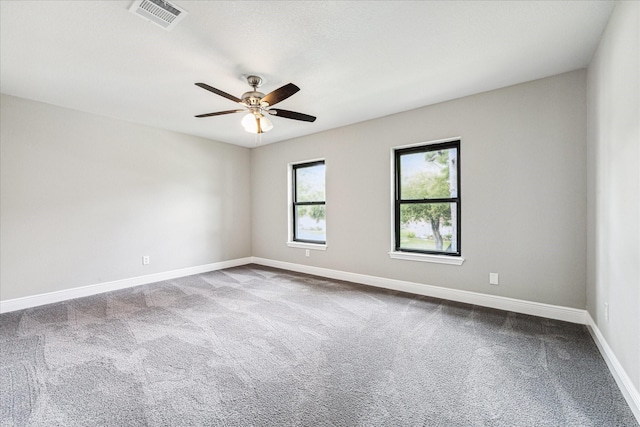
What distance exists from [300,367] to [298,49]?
2.55m

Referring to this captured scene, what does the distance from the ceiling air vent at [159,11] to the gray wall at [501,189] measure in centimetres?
285

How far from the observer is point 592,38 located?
7.33 feet

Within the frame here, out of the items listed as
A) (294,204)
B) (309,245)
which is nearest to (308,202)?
(294,204)

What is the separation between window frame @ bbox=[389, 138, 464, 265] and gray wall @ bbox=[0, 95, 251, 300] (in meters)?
3.28

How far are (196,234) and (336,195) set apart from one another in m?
2.64

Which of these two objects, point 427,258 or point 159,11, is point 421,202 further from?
point 159,11

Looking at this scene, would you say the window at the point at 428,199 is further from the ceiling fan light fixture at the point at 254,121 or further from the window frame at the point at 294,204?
the ceiling fan light fixture at the point at 254,121

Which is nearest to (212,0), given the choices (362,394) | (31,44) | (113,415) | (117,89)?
(31,44)

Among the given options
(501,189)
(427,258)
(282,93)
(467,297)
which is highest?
(282,93)

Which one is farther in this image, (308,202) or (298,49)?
(308,202)

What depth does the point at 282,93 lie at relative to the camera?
250 cm

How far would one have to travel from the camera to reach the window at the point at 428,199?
355 cm

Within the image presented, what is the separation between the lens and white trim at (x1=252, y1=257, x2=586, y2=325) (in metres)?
2.79

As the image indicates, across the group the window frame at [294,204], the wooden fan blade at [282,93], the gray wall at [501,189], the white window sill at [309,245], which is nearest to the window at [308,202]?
the window frame at [294,204]
